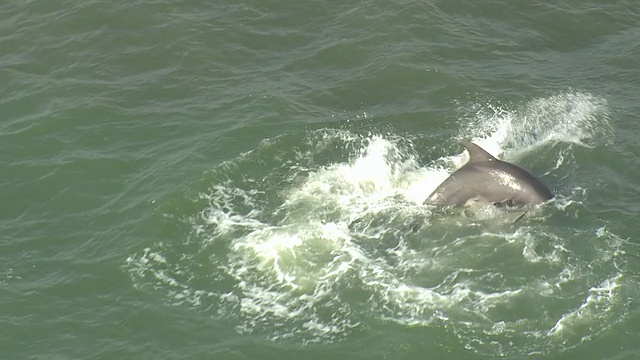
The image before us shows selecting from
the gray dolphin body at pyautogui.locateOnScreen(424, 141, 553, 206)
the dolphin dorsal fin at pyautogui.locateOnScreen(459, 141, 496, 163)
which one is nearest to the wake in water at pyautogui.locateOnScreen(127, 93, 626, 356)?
the gray dolphin body at pyautogui.locateOnScreen(424, 141, 553, 206)

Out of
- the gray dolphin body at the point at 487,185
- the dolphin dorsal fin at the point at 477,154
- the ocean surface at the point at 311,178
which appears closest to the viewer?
the ocean surface at the point at 311,178

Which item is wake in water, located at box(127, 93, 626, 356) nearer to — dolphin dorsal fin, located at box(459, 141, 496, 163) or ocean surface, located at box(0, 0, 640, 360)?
ocean surface, located at box(0, 0, 640, 360)

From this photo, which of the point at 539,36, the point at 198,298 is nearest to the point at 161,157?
the point at 198,298

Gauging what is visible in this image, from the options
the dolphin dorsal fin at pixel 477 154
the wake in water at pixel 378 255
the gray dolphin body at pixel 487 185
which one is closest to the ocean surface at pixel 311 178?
the wake in water at pixel 378 255

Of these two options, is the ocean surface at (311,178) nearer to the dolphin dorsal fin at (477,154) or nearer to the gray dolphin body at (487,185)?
the gray dolphin body at (487,185)

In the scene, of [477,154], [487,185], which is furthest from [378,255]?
[477,154]

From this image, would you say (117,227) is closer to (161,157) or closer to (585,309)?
(161,157)
